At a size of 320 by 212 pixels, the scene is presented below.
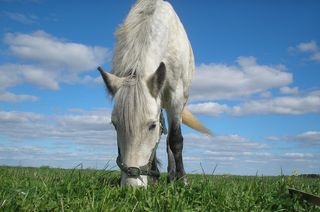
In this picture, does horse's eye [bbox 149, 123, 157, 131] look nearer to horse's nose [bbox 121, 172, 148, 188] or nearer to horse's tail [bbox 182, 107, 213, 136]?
horse's nose [bbox 121, 172, 148, 188]

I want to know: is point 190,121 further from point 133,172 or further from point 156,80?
point 133,172

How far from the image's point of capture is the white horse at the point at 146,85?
5.53 metres

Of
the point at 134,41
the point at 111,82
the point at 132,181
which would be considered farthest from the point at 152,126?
the point at 134,41

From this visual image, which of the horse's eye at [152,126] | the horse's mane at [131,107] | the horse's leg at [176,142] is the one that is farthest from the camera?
the horse's leg at [176,142]

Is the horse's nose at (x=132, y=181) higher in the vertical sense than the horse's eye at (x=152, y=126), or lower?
lower

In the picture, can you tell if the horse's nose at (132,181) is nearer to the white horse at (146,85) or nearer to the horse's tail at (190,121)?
the white horse at (146,85)

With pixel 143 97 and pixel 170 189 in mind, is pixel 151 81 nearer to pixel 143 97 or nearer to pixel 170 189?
pixel 143 97

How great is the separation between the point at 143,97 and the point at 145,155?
81 cm

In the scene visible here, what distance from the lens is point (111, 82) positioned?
6090 mm

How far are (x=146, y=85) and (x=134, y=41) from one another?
1.26m

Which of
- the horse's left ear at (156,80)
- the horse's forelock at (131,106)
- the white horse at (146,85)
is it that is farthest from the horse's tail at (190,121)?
the horse's forelock at (131,106)

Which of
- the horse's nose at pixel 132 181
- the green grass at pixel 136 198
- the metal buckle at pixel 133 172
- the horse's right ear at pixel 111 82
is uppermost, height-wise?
the horse's right ear at pixel 111 82

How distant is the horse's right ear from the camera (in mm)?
6023

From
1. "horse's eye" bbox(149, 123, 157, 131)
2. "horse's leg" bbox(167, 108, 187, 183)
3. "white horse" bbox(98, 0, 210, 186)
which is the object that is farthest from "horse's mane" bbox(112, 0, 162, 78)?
"horse's leg" bbox(167, 108, 187, 183)
